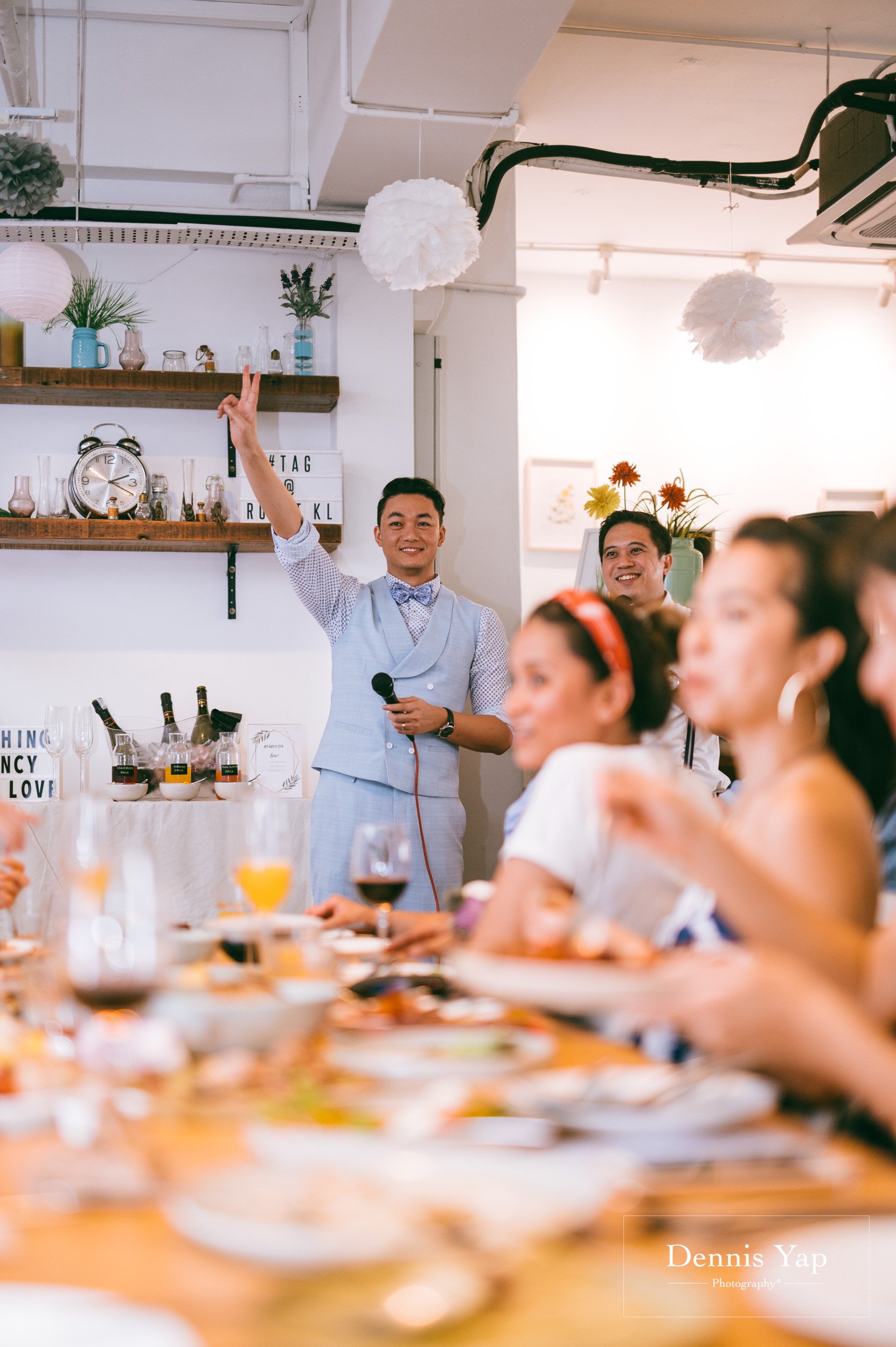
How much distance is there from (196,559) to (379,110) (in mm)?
1477

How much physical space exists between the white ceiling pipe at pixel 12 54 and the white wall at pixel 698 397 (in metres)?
3.00

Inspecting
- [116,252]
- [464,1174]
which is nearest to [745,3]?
[116,252]

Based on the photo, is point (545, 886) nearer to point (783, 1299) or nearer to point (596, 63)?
point (783, 1299)

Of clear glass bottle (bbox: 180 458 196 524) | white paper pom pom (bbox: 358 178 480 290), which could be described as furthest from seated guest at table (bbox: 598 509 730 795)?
clear glass bottle (bbox: 180 458 196 524)

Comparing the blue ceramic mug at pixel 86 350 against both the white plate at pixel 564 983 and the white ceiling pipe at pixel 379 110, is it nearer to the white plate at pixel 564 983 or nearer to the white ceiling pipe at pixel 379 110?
the white ceiling pipe at pixel 379 110

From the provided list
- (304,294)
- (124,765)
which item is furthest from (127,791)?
(304,294)

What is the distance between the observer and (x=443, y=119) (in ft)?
11.3

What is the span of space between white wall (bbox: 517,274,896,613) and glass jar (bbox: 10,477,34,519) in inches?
121

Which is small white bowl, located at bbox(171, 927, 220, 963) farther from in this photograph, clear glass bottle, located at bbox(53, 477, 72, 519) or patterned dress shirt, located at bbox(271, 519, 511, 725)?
clear glass bottle, located at bbox(53, 477, 72, 519)

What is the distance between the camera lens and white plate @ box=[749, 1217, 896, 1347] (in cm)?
53

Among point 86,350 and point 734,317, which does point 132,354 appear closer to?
point 86,350

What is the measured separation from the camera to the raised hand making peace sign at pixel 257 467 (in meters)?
3.40

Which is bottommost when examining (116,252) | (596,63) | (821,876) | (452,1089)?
(452,1089)

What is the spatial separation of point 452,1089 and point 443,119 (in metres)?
3.19
